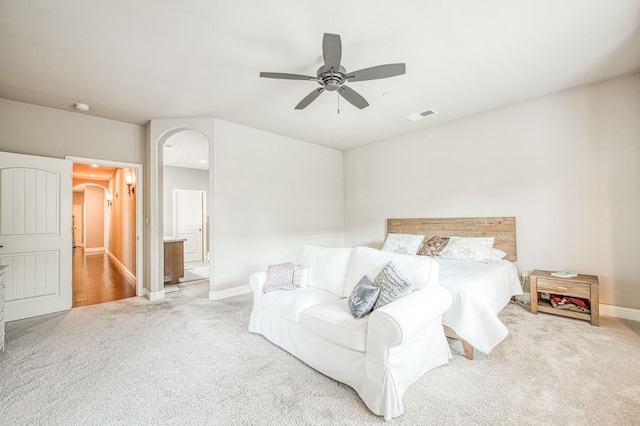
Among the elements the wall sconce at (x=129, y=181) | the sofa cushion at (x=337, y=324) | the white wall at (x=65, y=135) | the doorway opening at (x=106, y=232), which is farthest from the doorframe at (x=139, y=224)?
the sofa cushion at (x=337, y=324)

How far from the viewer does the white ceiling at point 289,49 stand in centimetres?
206

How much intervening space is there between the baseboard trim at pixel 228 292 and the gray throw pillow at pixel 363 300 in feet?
8.98

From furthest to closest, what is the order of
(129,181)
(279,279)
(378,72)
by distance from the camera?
(129,181) < (279,279) < (378,72)

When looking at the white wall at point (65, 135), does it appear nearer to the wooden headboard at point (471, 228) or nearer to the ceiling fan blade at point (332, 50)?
the ceiling fan blade at point (332, 50)

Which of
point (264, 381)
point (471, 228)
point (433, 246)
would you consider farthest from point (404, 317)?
point (471, 228)

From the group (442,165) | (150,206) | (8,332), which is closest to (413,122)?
(442,165)

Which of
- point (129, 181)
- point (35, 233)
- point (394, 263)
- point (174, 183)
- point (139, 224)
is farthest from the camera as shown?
point (174, 183)

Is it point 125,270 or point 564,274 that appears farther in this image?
point 125,270

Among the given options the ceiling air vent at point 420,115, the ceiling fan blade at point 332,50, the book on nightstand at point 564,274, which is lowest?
the book on nightstand at point 564,274

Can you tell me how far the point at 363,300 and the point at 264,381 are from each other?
0.97m

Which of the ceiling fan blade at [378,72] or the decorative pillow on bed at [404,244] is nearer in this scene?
the ceiling fan blade at [378,72]

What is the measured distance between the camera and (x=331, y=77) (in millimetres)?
2371

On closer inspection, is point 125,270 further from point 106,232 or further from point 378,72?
point 378,72

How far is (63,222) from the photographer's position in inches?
146
